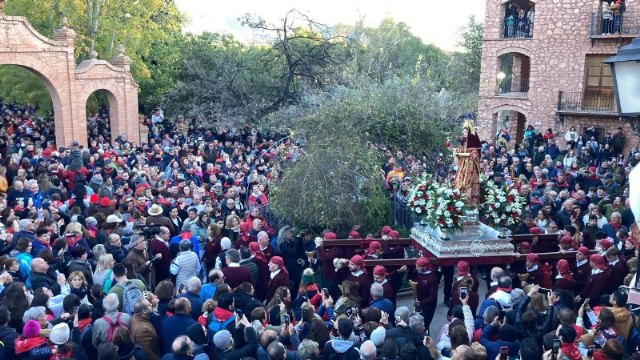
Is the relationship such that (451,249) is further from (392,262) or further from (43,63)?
(43,63)

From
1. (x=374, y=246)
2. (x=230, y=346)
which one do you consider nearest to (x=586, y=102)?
(x=374, y=246)

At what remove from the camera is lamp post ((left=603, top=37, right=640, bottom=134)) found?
3.25 meters

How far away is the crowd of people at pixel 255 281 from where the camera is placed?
6250mm

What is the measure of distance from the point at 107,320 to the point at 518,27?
2548cm

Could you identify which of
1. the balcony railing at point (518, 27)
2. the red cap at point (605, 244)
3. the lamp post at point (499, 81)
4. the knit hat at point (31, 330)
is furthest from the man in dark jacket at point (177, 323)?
the lamp post at point (499, 81)

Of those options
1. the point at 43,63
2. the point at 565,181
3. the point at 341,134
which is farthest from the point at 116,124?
the point at 565,181

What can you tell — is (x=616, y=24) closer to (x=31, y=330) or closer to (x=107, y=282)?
(x=107, y=282)

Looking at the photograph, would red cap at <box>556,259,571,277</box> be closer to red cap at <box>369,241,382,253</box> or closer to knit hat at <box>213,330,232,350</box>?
red cap at <box>369,241,382,253</box>

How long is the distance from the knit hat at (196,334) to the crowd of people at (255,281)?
11 millimetres

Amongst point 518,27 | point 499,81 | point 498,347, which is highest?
point 518,27

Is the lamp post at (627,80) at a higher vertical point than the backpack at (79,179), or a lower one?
higher

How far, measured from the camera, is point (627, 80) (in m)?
3.30

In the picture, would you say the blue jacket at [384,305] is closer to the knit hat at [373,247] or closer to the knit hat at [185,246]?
the knit hat at [373,247]

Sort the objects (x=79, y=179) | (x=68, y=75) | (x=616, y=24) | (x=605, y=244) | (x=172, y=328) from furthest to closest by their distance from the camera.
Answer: (x=616, y=24), (x=68, y=75), (x=79, y=179), (x=605, y=244), (x=172, y=328)
